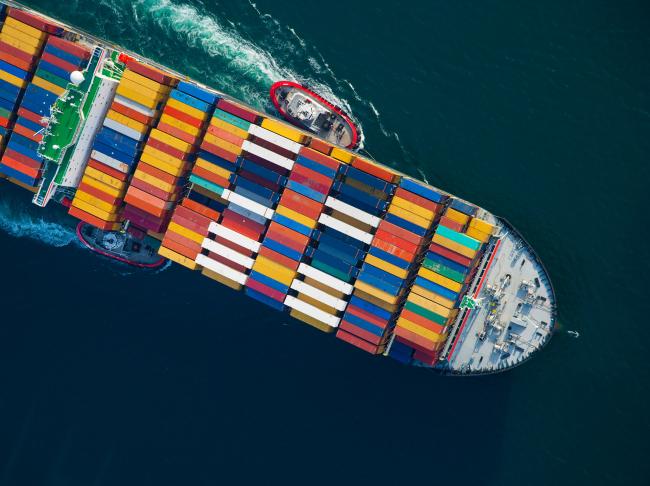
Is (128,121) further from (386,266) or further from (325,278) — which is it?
(386,266)

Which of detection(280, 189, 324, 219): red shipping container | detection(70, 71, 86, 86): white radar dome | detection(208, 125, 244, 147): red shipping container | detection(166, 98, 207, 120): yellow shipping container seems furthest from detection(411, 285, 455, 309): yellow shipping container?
detection(70, 71, 86, 86): white radar dome

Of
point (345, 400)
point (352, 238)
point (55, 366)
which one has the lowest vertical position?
point (55, 366)

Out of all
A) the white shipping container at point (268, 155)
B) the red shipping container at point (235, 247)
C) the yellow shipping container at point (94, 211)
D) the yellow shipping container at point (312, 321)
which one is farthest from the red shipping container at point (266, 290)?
the yellow shipping container at point (94, 211)

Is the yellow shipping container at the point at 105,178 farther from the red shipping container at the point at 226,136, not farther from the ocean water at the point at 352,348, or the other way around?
the red shipping container at the point at 226,136

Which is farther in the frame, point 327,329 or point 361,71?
point 361,71

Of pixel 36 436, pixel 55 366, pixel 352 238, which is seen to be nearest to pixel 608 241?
pixel 352 238

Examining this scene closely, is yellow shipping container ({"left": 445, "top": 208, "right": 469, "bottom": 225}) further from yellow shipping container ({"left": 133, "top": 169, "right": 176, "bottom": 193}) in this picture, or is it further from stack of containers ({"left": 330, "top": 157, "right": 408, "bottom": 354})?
yellow shipping container ({"left": 133, "top": 169, "right": 176, "bottom": 193})

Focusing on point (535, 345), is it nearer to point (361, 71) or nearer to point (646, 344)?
point (646, 344)
